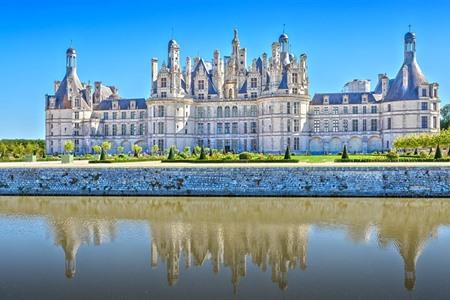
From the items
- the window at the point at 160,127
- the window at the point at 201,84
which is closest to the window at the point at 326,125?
the window at the point at 201,84

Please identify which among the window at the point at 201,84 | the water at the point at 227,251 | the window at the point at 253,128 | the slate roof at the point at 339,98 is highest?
the window at the point at 201,84

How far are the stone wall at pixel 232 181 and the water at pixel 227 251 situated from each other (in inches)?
127

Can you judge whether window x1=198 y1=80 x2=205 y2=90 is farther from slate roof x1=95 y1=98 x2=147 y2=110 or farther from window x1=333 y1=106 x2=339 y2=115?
window x1=333 y1=106 x2=339 y2=115

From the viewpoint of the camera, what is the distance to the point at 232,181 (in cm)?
2859

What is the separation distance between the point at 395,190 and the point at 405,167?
4.47ft

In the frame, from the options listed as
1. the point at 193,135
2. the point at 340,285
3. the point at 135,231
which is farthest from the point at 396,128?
the point at 340,285

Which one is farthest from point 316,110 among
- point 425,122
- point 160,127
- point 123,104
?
point 123,104

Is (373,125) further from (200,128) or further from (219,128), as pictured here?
(200,128)

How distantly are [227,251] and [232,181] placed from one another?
13447 mm

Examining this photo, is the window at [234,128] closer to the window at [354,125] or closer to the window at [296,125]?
the window at [296,125]

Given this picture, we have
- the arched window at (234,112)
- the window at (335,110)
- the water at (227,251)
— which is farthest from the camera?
the arched window at (234,112)

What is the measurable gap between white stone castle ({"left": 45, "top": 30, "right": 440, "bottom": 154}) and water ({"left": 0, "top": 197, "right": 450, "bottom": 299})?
32748mm

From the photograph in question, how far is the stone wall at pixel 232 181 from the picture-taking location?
27406 mm

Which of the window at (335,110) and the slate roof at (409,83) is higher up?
the slate roof at (409,83)
